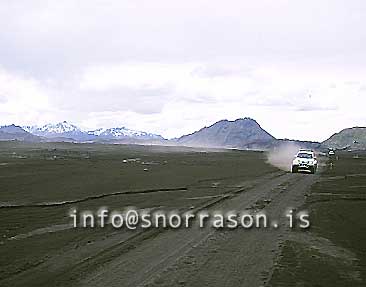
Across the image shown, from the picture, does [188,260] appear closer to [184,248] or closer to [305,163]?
[184,248]

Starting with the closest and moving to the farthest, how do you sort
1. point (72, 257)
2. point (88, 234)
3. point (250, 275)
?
point (250, 275) → point (72, 257) → point (88, 234)

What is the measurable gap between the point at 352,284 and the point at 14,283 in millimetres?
5219

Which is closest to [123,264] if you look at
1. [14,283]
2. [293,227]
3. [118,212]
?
[14,283]

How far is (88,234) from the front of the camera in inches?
557

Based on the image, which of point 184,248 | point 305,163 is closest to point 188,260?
point 184,248

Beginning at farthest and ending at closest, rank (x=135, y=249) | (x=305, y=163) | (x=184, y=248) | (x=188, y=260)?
(x=305, y=163) < (x=184, y=248) < (x=135, y=249) < (x=188, y=260)

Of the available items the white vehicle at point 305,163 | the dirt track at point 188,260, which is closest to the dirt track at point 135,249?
→ the dirt track at point 188,260

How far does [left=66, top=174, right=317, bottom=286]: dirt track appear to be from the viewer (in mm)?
9547

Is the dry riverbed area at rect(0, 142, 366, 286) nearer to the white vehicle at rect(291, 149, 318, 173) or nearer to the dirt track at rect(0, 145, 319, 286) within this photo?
the dirt track at rect(0, 145, 319, 286)

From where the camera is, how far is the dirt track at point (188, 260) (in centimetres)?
955

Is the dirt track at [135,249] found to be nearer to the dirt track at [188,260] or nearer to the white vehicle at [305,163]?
the dirt track at [188,260]

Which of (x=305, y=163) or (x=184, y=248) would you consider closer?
(x=184, y=248)

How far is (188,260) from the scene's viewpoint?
11.1m

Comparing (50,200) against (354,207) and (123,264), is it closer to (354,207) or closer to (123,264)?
(354,207)
